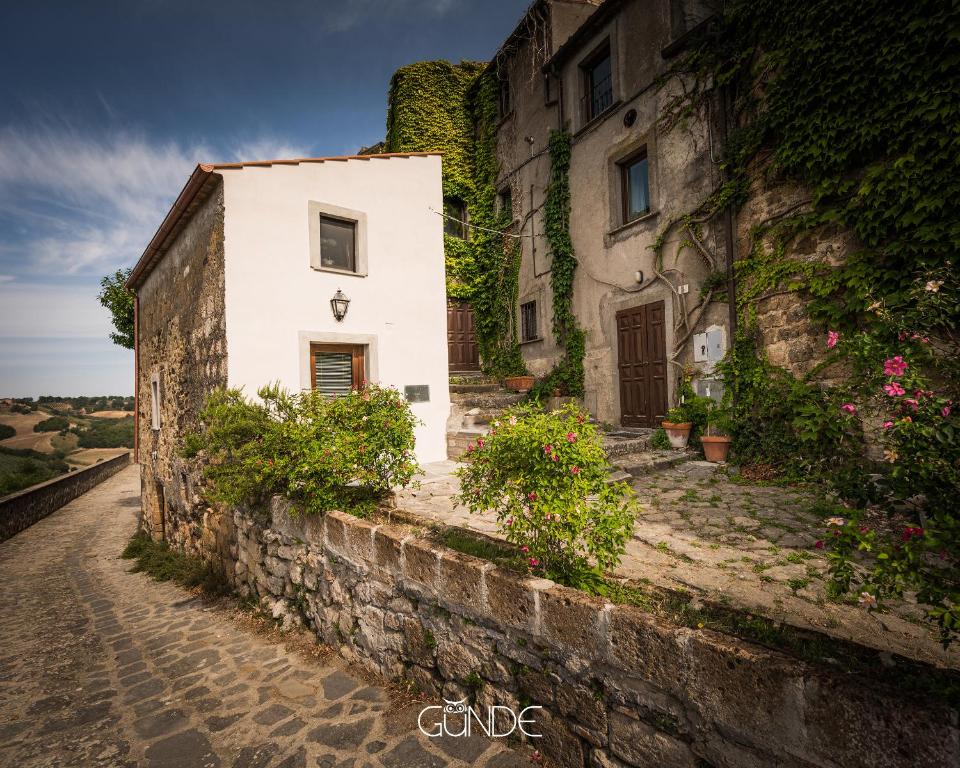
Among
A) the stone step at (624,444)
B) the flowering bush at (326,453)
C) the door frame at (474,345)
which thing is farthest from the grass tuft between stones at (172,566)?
the door frame at (474,345)

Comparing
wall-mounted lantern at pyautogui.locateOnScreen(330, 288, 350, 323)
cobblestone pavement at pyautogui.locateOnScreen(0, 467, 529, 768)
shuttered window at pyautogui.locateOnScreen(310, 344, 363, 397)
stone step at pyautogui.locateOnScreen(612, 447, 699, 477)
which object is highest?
wall-mounted lantern at pyautogui.locateOnScreen(330, 288, 350, 323)

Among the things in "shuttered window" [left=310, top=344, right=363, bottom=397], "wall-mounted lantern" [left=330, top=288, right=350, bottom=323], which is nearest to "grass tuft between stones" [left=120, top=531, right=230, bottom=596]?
"shuttered window" [left=310, top=344, right=363, bottom=397]

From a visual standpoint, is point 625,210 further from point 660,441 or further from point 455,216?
point 455,216

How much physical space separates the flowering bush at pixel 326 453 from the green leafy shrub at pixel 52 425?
134ft

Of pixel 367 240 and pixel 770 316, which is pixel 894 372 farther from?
pixel 367 240

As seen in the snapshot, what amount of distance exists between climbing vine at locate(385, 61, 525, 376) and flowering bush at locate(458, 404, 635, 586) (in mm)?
9263

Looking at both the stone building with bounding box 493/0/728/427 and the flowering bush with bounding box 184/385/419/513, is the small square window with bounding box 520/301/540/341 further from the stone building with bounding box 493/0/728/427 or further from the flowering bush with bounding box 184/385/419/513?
the flowering bush with bounding box 184/385/419/513

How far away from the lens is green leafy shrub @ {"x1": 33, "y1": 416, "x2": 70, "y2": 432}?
109ft

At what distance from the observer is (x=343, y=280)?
6965 millimetres

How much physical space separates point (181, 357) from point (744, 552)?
862 centimetres

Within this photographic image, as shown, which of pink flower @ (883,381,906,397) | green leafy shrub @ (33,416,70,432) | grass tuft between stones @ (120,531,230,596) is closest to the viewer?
pink flower @ (883,381,906,397)

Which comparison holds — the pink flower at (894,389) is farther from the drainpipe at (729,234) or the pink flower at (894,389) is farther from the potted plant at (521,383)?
the potted plant at (521,383)

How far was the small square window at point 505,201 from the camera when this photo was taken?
38.9 feet

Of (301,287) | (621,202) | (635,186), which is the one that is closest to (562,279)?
(621,202)
